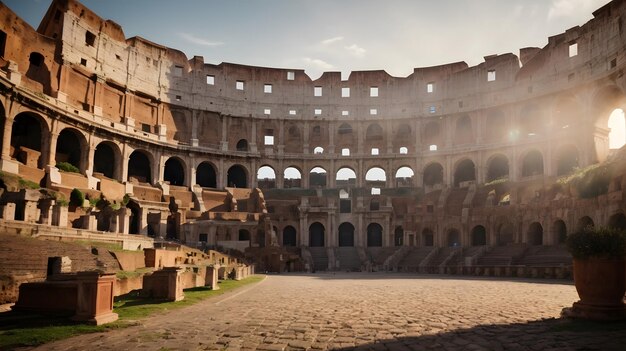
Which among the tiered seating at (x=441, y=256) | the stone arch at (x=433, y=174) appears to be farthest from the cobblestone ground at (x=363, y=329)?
the stone arch at (x=433, y=174)

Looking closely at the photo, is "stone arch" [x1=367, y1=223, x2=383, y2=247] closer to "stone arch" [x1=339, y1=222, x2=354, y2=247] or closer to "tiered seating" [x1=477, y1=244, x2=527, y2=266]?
"stone arch" [x1=339, y1=222, x2=354, y2=247]

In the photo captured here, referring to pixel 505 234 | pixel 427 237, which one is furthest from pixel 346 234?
pixel 505 234

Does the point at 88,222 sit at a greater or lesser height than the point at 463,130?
lesser

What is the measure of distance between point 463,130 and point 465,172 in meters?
5.15

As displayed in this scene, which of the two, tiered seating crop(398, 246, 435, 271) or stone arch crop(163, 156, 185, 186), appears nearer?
tiered seating crop(398, 246, 435, 271)

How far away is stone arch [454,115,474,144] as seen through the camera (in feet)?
178

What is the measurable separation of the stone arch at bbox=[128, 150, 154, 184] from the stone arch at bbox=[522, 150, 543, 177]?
1591 inches

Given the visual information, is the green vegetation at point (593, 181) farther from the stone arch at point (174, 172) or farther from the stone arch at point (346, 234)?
the stone arch at point (174, 172)

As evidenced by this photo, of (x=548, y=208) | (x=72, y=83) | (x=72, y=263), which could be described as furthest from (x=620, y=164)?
(x=72, y=83)

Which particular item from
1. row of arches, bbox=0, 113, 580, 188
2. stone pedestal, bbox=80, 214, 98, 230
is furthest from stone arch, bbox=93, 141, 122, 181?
stone pedestal, bbox=80, 214, 98, 230

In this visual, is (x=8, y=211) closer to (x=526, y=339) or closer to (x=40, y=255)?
(x=40, y=255)

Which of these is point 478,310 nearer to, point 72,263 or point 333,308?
point 333,308

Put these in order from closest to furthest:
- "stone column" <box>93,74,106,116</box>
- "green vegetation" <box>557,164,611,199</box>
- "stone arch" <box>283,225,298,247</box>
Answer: "green vegetation" <box>557,164,611,199</box> < "stone column" <box>93,74,106,116</box> < "stone arch" <box>283,225,298,247</box>

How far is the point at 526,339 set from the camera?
7547 millimetres
